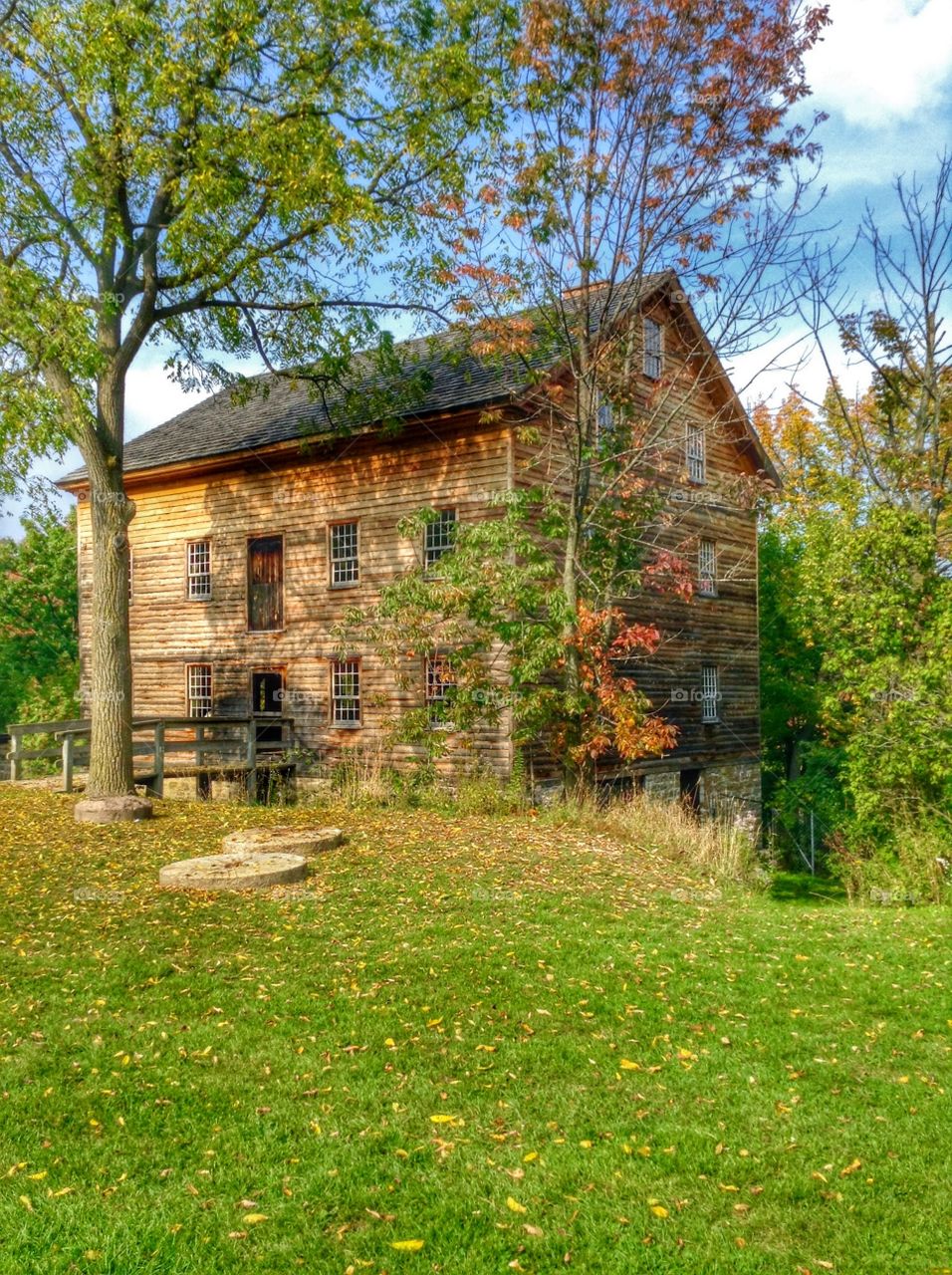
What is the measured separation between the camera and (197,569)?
23.3m

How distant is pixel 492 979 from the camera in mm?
7156

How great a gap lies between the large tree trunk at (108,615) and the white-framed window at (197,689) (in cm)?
795

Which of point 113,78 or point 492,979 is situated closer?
point 492,979

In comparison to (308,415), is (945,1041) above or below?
below

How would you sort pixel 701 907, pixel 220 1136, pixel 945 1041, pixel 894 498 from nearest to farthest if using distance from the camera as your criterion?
pixel 220 1136 < pixel 945 1041 < pixel 701 907 < pixel 894 498

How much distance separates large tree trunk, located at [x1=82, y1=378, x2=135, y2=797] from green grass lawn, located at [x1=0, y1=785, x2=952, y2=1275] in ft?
16.3

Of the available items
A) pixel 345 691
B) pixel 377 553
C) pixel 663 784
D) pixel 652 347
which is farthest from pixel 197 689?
pixel 652 347

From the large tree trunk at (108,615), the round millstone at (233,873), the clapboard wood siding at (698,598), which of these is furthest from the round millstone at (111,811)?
the clapboard wood siding at (698,598)

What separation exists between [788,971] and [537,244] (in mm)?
11509

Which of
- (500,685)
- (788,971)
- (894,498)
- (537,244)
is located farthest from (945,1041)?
(894,498)

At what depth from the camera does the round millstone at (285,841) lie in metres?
10.8

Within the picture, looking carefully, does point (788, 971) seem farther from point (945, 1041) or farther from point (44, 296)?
point (44, 296)

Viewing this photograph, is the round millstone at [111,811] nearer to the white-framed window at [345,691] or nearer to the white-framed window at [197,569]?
the white-framed window at [345,691]

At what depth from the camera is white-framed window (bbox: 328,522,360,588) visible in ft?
A: 66.9
